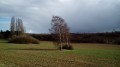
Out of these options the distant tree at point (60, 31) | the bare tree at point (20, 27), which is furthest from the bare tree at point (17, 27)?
the distant tree at point (60, 31)

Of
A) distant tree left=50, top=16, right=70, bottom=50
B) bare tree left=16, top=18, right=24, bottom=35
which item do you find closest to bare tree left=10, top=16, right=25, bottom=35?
bare tree left=16, top=18, right=24, bottom=35

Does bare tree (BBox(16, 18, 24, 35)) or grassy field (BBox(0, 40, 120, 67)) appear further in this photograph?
bare tree (BBox(16, 18, 24, 35))

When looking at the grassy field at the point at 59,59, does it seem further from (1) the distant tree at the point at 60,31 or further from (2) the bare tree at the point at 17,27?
(2) the bare tree at the point at 17,27

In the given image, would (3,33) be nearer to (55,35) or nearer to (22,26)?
(22,26)

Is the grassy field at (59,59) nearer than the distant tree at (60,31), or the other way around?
the grassy field at (59,59)

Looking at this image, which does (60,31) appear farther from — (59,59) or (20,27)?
(20,27)

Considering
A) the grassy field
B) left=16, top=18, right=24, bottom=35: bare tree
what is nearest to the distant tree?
the grassy field

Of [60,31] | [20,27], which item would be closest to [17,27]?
[20,27]

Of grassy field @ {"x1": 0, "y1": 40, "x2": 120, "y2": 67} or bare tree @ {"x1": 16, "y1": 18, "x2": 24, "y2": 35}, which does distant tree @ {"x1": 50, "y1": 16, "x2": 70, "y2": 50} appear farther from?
bare tree @ {"x1": 16, "y1": 18, "x2": 24, "y2": 35}

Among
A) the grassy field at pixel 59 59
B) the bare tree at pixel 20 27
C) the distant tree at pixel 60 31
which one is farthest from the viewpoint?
the bare tree at pixel 20 27

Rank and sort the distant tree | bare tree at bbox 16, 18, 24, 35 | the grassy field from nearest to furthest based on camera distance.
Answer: the grassy field
the distant tree
bare tree at bbox 16, 18, 24, 35

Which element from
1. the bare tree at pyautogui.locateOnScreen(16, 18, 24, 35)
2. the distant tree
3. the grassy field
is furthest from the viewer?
the bare tree at pyautogui.locateOnScreen(16, 18, 24, 35)

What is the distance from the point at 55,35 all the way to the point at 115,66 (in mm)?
27235

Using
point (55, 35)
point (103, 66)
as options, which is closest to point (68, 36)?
point (55, 35)
